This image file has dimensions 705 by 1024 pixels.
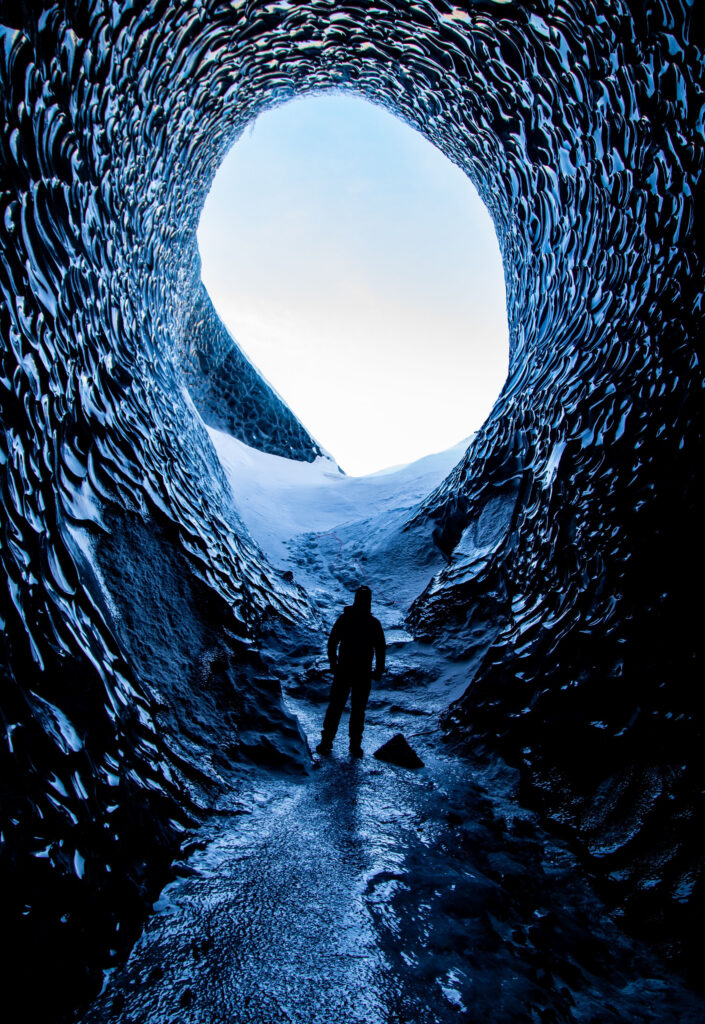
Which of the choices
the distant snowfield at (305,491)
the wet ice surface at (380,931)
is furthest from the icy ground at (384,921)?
the distant snowfield at (305,491)

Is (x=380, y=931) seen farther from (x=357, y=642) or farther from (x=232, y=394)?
(x=232, y=394)

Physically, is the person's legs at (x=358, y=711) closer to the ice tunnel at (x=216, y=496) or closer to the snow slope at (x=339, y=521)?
the ice tunnel at (x=216, y=496)

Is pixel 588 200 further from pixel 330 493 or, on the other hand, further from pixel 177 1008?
pixel 330 493

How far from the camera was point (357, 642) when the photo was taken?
3.49m

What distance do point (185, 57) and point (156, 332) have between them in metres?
2.18

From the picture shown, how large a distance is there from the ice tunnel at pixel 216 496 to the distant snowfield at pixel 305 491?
368 cm

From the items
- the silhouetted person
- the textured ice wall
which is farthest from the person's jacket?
the textured ice wall

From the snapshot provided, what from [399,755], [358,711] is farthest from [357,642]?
[399,755]

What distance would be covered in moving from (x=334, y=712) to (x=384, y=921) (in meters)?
1.67

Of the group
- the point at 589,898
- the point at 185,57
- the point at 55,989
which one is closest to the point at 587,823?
the point at 589,898

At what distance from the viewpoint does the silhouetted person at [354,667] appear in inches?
131

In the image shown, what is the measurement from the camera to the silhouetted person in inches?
131

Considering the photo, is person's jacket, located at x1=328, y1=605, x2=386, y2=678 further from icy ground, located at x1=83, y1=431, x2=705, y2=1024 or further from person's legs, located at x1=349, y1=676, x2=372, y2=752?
icy ground, located at x1=83, y1=431, x2=705, y2=1024

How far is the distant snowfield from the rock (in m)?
4.80
